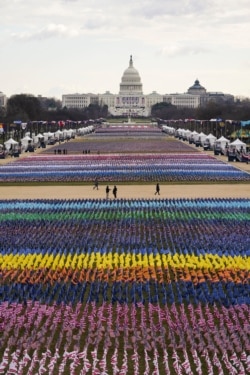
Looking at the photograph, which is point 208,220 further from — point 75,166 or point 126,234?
point 75,166

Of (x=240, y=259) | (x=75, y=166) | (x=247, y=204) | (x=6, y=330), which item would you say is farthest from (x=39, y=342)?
(x=75, y=166)

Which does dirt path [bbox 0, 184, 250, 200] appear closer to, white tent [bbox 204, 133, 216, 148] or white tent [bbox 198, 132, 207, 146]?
white tent [bbox 204, 133, 216, 148]

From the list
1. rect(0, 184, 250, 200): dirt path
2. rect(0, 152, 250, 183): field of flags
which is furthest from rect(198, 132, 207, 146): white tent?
rect(0, 184, 250, 200): dirt path

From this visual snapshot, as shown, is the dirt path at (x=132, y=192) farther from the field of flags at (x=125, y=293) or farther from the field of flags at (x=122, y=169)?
the field of flags at (x=125, y=293)

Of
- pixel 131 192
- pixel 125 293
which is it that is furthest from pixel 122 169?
pixel 125 293

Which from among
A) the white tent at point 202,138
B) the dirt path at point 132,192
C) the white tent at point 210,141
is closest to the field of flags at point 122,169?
the dirt path at point 132,192

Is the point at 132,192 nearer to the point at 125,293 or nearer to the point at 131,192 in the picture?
the point at 131,192

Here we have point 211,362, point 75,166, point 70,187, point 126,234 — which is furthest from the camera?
point 75,166
